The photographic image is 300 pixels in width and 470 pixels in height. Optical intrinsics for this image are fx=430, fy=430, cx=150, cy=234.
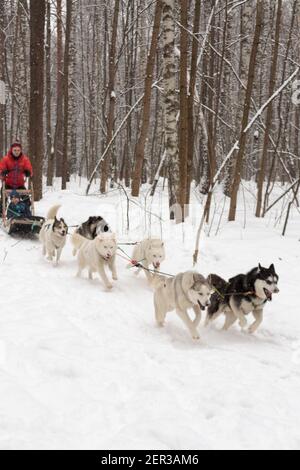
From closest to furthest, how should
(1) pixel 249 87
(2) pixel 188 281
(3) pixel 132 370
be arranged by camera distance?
(3) pixel 132 370, (2) pixel 188 281, (1) pixel 249 87

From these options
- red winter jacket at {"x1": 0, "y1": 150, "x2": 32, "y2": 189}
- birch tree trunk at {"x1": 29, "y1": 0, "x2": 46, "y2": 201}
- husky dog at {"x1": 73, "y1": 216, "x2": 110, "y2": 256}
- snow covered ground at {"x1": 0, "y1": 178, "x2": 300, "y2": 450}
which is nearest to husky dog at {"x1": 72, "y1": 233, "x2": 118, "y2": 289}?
snow covered ground at {"x1": 0, "y1": 178, "x2": 300, "y2": 450}

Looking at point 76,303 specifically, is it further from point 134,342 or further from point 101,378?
point 101,378

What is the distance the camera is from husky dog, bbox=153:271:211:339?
4273 mm

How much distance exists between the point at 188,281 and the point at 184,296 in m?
0.19

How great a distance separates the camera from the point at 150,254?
19.7 feet

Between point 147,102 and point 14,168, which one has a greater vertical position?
point 147,102

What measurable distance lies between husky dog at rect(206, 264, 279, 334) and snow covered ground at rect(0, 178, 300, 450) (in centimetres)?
22

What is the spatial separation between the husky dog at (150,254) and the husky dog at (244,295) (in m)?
1.21

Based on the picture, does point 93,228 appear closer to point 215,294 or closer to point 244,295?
point 215,294

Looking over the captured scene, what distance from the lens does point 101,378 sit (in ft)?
10.9

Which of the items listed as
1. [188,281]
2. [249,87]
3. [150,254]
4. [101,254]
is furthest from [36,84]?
[188,281]

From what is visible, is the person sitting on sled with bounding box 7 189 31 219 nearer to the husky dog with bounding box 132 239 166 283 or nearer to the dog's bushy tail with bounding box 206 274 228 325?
the husky dog with bounding box 132 239 166 283

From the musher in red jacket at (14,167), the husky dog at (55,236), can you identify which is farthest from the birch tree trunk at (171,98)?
the musher in red jacket at (14,167)

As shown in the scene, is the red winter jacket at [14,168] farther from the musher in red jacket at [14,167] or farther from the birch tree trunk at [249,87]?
the birch tree trunk at [249,87]
